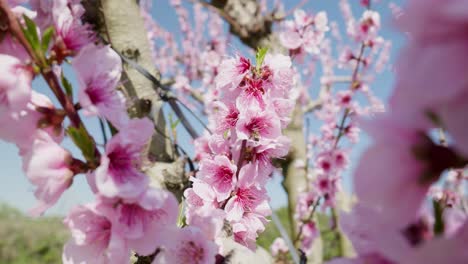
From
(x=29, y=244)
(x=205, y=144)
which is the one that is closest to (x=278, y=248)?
(x=205, y=144)

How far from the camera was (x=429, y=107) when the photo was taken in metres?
0.31

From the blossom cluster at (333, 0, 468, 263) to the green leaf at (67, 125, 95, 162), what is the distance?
411mm

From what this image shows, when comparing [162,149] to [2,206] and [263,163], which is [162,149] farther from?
[2,206]

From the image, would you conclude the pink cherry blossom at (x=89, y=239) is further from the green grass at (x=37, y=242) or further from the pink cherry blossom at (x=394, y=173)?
the green grass at (x=37, y=242)

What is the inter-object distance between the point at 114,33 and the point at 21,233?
963 centimetres

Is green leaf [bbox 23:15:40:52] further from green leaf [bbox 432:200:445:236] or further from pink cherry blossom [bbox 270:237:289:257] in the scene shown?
pink cherry blossom [bbox 270:237:289:257]

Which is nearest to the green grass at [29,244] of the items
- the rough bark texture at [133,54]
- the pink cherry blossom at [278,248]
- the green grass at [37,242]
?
the green grass at [37,242]

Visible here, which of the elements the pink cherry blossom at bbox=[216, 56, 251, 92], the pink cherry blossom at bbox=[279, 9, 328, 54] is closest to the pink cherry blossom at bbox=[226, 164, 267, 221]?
the pink cherry blossom at bbox=[216, 56, 251, 92]

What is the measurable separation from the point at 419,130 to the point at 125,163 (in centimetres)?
43

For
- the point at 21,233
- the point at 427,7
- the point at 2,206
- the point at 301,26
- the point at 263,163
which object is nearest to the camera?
the point at 427,7

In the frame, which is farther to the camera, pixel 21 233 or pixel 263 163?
pixel 21 233

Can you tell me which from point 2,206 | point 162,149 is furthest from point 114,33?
point 2,206

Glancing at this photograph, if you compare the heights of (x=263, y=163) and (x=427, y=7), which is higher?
(x=427, y=7)

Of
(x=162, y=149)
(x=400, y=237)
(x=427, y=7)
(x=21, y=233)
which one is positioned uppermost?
(x=427, y=7)
